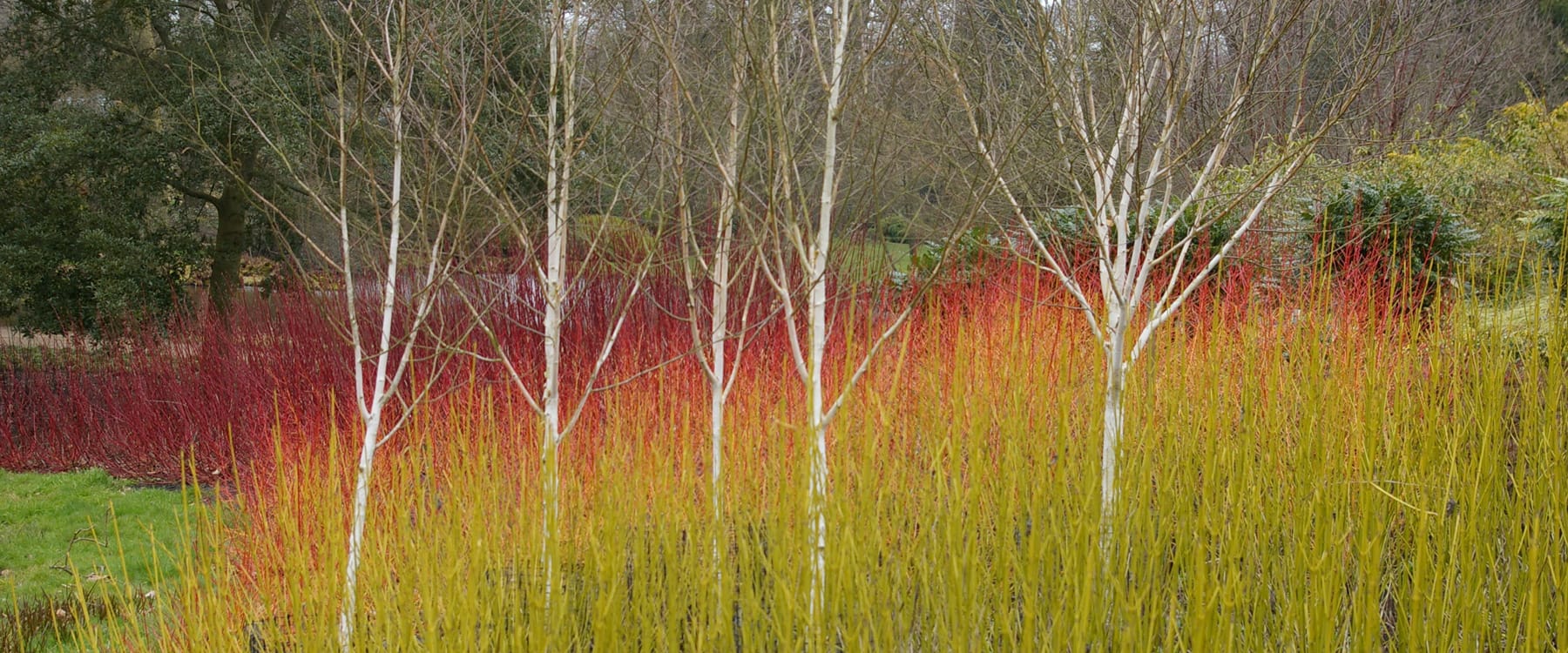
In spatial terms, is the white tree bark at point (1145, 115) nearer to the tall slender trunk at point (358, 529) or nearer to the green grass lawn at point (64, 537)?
the tall slender trunk at point (358, 529)

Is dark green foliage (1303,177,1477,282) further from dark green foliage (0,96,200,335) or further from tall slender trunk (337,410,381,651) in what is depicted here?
dark green foliage (0,96,200,335)

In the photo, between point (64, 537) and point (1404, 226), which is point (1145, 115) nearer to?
point (1404, 226)

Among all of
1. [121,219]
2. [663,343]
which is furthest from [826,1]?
[121,219]

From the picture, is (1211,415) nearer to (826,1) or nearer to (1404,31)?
(1404,31)

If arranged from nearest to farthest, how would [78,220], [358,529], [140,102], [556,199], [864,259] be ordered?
[358,529], [556,199], [864,259], [78,220], [140,102]

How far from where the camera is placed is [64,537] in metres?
6.93

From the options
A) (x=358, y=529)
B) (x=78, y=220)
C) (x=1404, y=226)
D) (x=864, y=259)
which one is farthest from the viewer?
(x=78, y=220)

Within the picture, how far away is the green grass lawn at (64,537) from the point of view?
17.6ft

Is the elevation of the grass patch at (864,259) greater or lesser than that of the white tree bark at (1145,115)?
lesser

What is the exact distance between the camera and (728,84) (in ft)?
14.5

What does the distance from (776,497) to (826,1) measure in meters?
2.28

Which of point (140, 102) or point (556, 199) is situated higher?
point (140, 102)

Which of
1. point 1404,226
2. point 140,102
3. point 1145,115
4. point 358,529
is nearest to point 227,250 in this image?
point 140,102

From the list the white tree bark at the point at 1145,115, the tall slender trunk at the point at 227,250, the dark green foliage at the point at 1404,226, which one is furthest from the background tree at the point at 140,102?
the dark green foliage at the point at 1404,226
